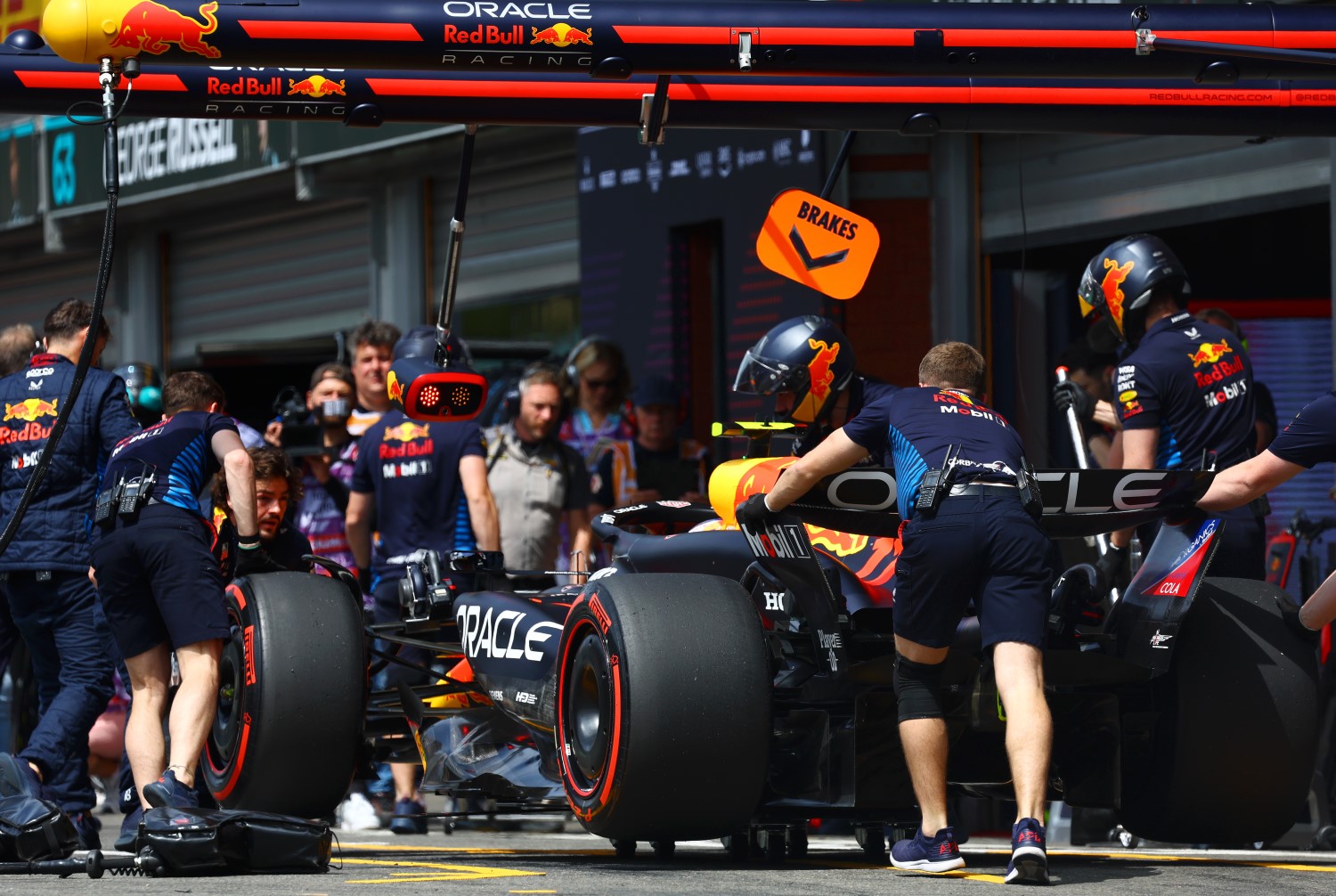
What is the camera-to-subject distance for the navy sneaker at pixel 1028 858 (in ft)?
18.9

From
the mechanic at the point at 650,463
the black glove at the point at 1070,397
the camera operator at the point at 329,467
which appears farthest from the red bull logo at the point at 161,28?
the mechanic at the point at 650,463

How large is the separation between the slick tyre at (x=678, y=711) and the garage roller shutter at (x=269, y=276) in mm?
10524

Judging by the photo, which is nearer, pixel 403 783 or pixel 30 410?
pixel 30 410

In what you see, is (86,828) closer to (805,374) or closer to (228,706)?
(228,706)

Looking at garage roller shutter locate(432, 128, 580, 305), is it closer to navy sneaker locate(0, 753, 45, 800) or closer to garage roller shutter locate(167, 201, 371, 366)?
garage roller shutter locate(167, 201, 371, 366)

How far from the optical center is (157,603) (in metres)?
7.45

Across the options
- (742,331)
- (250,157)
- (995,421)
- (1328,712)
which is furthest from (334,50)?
(250,157)

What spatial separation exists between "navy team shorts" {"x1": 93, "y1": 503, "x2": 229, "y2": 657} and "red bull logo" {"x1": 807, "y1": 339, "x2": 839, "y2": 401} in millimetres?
2063

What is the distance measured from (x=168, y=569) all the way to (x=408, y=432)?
2.54m

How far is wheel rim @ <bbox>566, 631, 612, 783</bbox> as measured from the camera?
625 cm

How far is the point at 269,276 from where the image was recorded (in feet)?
58.5

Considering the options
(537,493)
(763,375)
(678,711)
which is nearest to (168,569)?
(763,375)

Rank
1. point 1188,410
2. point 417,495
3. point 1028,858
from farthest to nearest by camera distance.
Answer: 1. point 417,495
2. point 1188,410
3. point 1028,858

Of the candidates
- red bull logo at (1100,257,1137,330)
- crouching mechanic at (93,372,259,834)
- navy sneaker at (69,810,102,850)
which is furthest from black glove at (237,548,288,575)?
red bull logo at (1100,257,1137,330)
